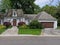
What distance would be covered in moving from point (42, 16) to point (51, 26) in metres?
4.03

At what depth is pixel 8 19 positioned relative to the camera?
2672 inches

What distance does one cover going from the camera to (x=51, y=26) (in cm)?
6256

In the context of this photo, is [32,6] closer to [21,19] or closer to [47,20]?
[21,19]

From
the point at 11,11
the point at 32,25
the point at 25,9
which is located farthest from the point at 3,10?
the point at 32,25

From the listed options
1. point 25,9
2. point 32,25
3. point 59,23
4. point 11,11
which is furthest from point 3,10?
point 32,25

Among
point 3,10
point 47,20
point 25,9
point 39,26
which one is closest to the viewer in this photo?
point 39,26

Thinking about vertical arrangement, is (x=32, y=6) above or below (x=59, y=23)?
above

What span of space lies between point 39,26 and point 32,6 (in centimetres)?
2941

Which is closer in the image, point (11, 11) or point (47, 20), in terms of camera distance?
point (47, 20)

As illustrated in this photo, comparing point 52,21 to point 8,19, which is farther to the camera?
point 8,19

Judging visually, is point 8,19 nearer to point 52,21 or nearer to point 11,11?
point 11,11

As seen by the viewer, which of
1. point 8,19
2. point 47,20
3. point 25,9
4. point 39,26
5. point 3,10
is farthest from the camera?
point 3,10

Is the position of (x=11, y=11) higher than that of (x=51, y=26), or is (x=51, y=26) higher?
(x=11, y=11)

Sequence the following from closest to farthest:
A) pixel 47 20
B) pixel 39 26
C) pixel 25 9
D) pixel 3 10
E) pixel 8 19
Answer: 1. pixel 39 26
2. pixel 47 20
3. pixel 8 19
4. pixel 25 9
5. pixel 3 10
